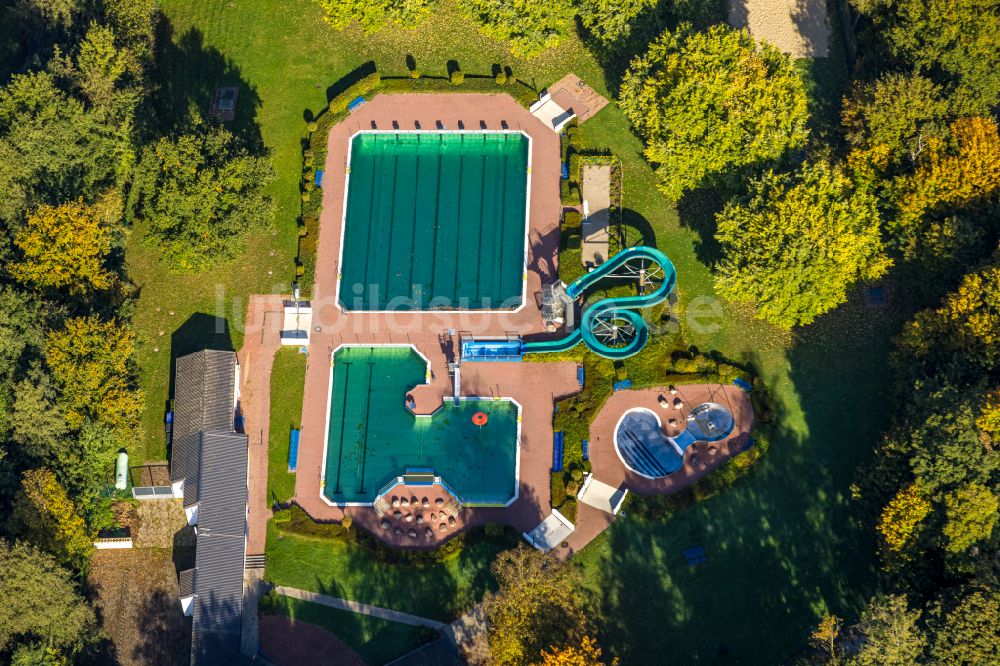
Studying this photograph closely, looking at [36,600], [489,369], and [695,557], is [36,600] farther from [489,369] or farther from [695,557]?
[695,557]

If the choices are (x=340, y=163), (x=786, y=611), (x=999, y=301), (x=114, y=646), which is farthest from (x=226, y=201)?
(x=999, y=301)

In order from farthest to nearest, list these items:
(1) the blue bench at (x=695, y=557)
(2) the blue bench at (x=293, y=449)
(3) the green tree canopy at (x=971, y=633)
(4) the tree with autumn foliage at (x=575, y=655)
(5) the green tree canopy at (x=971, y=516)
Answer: (2) the blue bench at (x=293, y=449), (1) the blue bench at (x=695, y=557), (5) the green tree canopy at (x=971, y=516), (4) the tree with autumn foliage at (x=575, y=655), (3) the green tree canopy at (x=971, y=633)

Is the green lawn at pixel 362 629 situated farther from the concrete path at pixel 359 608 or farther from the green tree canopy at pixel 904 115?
the green tree canopy at pixel 904 115

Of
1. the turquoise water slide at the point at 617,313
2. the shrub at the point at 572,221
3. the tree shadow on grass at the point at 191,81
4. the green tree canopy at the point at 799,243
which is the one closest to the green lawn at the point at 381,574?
the turquoise water slide at the point at 617,313

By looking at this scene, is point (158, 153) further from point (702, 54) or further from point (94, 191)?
point (702, 54)

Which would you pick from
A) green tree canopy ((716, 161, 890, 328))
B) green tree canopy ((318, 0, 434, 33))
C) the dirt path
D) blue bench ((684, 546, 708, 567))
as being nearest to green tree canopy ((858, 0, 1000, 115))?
the dirt path

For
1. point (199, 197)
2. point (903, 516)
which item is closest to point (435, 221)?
point (199, 197)

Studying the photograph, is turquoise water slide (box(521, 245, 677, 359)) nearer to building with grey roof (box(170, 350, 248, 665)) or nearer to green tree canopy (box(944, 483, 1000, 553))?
building with grey roof (box(170, 350, 248, 665))
